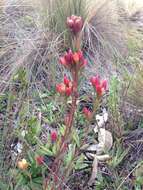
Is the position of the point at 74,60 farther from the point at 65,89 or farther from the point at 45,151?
the point at 45,151

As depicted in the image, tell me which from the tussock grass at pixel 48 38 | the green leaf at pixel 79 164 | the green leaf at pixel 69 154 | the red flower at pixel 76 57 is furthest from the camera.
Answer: the tussock grass at pixel 48 38

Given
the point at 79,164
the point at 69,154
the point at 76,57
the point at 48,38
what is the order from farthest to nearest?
the point at 48,38, the point at 79,164, the point at 69,154, the point at 76,57

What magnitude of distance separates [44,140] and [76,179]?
272 mm

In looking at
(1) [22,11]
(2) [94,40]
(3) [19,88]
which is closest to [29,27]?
(1) [22,11]

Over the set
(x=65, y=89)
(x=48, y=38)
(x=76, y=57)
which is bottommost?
(x=48, y=38)

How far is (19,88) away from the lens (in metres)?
2.44

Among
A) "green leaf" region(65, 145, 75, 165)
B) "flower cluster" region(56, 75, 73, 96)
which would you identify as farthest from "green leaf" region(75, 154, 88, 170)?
"flower cluster" region(56, 75, 73, 96)

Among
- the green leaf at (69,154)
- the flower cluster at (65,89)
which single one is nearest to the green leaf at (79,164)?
the green leaf at (69,154)

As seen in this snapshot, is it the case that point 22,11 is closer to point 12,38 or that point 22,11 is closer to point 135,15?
point 12,38

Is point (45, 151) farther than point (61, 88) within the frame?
Yes

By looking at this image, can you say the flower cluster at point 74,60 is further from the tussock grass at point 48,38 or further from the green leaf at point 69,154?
the tussock grass at point 48,38

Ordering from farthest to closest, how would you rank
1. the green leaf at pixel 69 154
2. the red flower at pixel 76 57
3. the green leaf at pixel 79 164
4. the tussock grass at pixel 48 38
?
the tussock grass at pixel 48 38
the green leaf at pixel 79 164
the green leaf at pixel 69 154
the red flower at pixel 76 57

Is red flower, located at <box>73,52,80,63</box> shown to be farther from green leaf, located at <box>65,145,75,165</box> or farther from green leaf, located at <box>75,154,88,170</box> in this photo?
green leaf, located at <box>75,154,88,170</box>

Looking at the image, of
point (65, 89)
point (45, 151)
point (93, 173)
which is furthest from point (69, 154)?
point (65, 89)
